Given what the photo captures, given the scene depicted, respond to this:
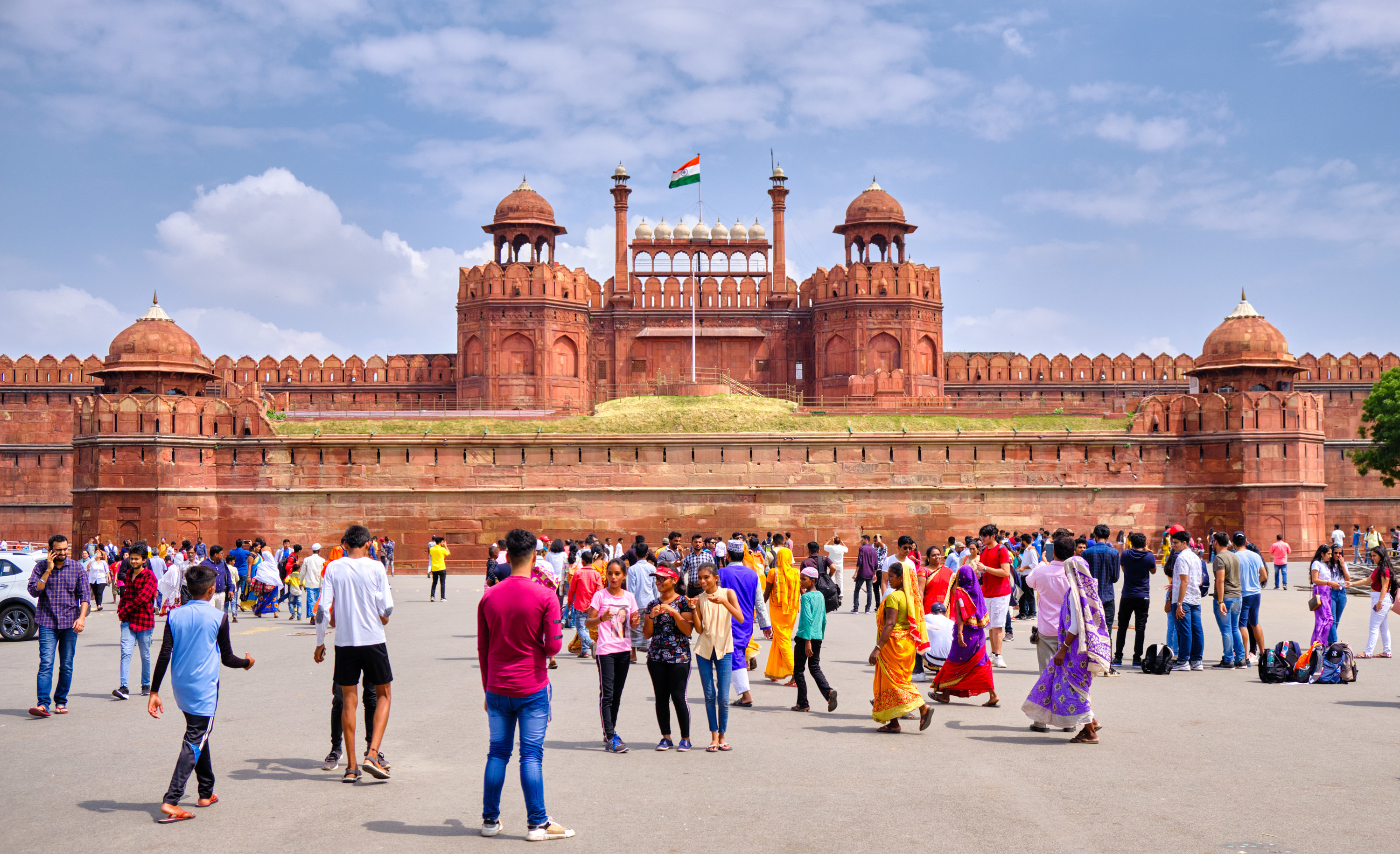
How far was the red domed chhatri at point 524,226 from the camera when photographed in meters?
40.9

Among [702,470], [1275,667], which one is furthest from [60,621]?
[702,470]

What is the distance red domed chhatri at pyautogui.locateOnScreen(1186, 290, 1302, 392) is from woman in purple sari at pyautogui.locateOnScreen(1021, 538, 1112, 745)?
25.7 meters

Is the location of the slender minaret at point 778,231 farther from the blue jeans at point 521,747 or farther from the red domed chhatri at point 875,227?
the blue jeans at point 521,747

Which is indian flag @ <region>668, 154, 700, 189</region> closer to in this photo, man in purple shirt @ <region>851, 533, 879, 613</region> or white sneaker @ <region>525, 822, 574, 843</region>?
man in purple shirt @ <region>851, 533, 879, 613</region>

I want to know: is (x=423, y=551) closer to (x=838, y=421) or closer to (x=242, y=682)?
(x=838, y=421)

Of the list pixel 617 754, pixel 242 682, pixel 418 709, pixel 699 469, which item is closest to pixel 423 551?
pixel 699 469

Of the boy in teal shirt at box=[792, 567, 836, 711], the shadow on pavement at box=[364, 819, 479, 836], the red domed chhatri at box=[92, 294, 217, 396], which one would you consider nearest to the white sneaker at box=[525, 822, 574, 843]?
the shadow on pavement at box=[364, 819, 479, 836]

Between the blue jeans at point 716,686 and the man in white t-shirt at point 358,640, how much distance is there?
7.31 ft

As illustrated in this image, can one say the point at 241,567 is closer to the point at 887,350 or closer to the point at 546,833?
the point at 546,833

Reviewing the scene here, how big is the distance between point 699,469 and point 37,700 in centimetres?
2041

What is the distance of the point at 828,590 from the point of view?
11203 mm

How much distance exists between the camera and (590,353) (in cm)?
4253

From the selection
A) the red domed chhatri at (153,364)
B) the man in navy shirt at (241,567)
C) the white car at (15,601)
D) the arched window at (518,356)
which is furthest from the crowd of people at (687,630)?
the arched window at (518,356)

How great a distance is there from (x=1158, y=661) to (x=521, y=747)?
7787mm
